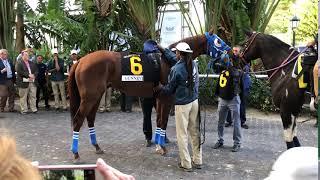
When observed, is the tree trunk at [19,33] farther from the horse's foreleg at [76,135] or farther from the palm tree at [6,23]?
the horse's foreleg at [76,135]

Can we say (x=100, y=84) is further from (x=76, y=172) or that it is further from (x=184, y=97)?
(x=76, y=172)

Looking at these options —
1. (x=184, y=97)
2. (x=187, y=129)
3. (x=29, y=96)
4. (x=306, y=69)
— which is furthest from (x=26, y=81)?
(x=306, y=69)

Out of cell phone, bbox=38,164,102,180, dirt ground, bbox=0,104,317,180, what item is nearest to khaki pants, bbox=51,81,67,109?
dirt ground, bbox=0,104,317,180

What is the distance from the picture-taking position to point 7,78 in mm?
12836

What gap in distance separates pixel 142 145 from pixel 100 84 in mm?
1634

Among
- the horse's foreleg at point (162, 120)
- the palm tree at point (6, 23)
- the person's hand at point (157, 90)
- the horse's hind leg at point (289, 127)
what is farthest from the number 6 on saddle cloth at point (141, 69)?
the palm tree at point (6, 23)

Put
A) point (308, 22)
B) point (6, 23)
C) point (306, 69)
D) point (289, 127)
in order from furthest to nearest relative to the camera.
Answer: point (308, 22) < point (6, 23) < point (289, 127) < point (306, 69)

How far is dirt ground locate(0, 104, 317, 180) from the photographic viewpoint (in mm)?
6773

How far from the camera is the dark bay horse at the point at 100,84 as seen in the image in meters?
7.47

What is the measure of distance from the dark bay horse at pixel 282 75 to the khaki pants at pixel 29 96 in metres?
7.36

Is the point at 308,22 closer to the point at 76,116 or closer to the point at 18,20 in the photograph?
the point at 18,20

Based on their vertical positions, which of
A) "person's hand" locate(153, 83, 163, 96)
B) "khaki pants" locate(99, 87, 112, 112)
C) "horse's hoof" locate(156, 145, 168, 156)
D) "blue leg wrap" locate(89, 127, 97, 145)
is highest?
"person's hand" locate(153, 83, 163, 96)

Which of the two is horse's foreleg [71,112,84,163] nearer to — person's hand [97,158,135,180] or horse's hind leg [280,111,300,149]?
horse's hind leg [280,111,300,149]

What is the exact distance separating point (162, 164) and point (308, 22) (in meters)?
14.9
